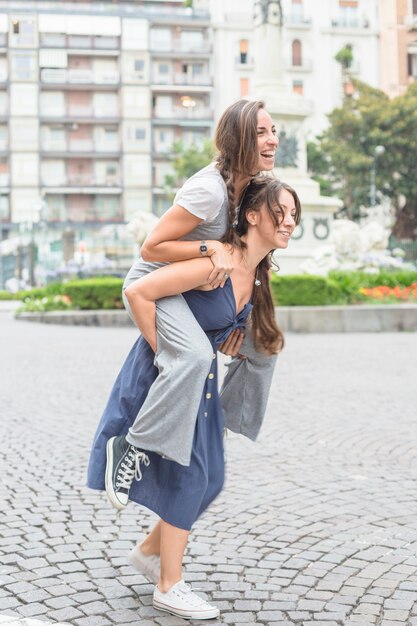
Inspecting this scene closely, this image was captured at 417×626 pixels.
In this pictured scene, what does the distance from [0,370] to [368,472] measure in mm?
6503

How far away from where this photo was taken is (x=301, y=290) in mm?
16281

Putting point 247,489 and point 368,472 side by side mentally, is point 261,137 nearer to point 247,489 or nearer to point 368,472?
point 247,489

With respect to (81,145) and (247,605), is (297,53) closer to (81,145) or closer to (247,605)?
(81,145)

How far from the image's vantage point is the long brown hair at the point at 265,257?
2.95 metres

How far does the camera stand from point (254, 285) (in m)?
3.09

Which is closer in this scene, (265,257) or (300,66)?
(265,257)

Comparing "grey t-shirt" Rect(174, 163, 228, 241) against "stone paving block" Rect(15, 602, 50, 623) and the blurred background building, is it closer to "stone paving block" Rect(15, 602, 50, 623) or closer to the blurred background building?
"stone paving block" Rect(15, 602, 50, 623)

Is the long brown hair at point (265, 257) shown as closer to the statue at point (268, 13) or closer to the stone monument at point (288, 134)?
the stone monument at point (288, 134)

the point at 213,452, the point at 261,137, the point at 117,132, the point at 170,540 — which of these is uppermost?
the point at 117,132

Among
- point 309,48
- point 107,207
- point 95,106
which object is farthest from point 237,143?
point 309,48

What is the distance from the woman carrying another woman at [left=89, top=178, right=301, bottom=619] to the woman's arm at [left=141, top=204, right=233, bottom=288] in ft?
0.08

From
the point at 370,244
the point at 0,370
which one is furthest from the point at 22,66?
the point at 0,370

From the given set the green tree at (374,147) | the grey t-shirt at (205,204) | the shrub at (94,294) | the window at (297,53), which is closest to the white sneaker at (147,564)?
the grey t-shirt at (205,204)

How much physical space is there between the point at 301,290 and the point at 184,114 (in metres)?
52.3
